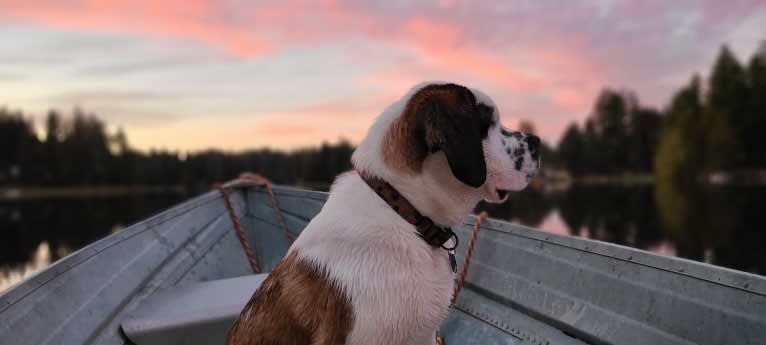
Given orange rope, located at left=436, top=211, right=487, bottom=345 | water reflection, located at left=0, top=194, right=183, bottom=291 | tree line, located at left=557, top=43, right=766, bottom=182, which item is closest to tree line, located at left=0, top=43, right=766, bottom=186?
tree line, located at left=557, top=43, right=766, bottom=182

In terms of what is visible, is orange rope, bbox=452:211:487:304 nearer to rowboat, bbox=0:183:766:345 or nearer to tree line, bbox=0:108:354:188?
rowboat, bbox=0:183:766:345

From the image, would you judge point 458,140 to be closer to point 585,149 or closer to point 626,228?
point 626,228

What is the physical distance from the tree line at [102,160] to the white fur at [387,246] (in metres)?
71.2

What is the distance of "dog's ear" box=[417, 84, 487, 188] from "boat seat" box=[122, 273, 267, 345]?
193cm

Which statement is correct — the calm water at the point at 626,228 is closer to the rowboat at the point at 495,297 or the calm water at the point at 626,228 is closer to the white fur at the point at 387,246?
the rowboat at the point at 495,297

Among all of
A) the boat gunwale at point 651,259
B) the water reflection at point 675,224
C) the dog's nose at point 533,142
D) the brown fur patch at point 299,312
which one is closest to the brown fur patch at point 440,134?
the dog's nose at point 533,142

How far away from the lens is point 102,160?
87.3m

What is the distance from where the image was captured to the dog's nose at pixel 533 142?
9.12 ft

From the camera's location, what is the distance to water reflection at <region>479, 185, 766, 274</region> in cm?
2145

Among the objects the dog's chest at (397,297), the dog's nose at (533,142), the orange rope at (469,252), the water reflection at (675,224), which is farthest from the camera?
the water reflection at (675,224)

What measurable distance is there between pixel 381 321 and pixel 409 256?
0.31 m

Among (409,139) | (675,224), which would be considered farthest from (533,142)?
(675,224)

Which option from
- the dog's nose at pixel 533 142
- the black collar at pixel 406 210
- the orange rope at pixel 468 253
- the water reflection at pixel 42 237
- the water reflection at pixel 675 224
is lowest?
the water reflection at pixel 42 237

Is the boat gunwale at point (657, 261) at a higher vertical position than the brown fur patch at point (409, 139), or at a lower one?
lower
